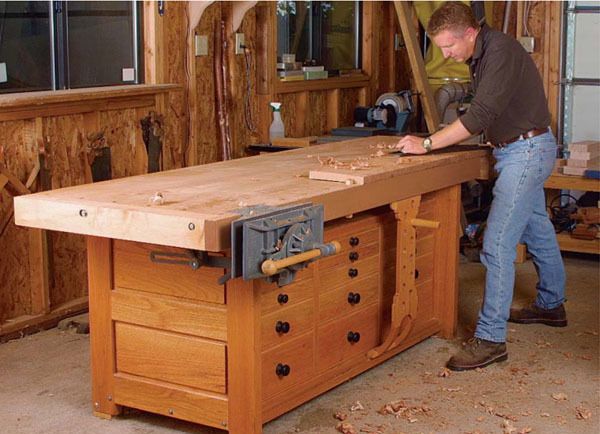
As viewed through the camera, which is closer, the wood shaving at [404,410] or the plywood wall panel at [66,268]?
the wood shaving at [404,410]

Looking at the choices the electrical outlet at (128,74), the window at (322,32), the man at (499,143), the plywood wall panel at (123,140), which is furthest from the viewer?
the window at (322,32)

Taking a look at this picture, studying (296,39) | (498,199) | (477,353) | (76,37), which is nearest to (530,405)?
(477,353)

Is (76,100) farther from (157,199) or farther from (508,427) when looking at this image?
(508,427)

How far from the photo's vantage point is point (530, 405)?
13.6ft

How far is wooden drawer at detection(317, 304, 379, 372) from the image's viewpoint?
4.12 m

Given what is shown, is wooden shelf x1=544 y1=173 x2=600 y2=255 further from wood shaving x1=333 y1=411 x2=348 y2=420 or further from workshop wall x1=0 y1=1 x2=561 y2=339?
wood shaving x1=333 y1=411 x2=348 y2=420

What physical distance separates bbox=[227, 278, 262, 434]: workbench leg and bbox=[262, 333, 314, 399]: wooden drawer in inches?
6.1

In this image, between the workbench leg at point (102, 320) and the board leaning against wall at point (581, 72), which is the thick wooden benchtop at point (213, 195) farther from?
the board leaning against wall at point (581, 72)

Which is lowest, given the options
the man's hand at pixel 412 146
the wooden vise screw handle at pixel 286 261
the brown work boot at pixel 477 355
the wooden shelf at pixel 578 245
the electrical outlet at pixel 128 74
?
the brown work boot at pixel 477 355

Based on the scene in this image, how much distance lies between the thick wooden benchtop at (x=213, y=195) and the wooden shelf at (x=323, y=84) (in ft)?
6.45

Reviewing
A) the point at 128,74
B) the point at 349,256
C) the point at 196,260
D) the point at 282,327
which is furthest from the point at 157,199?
the point at 128,74

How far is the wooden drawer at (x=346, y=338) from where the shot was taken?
13.5 ft

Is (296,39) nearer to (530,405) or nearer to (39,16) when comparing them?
(39,16)

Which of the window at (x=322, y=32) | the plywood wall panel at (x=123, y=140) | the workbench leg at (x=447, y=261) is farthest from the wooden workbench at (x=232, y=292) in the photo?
the window at (x=322, y=32)
